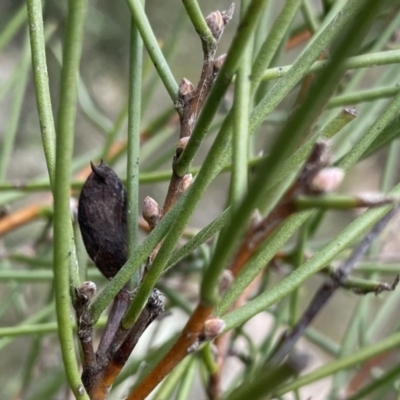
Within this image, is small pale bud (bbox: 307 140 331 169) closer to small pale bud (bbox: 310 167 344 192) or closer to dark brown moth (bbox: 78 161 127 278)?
small pale bud (bbox: 310 167 344 192)

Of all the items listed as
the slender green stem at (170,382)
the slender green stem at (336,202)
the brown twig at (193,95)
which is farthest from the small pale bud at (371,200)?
the slender green stem at (170,382)

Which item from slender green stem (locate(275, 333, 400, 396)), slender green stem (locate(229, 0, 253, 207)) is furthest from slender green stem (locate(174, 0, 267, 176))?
slender green stem (locate(275, 333, 400, 396))

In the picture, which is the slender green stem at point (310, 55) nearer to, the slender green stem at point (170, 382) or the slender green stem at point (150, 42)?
the slender green stem at point (150, 42)

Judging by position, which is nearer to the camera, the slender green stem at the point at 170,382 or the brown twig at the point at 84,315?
the brown twig at the point at 84,315

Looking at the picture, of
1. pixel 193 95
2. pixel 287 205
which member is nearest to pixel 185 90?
pixel 193 95

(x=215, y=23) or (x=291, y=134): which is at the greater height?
(x=215, y=23)

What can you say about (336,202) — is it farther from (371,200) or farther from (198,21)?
(198,21)
